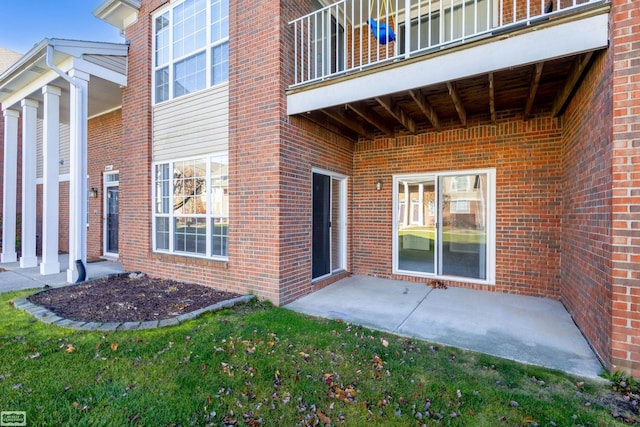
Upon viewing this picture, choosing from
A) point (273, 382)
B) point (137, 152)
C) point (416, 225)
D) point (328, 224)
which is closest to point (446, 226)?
point (416, 225)

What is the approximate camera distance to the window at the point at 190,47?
585cm

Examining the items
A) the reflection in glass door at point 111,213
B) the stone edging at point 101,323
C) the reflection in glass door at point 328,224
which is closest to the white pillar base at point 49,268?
the reflection in glass door at point 111,213

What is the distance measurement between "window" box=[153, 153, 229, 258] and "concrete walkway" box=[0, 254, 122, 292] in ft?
5.87

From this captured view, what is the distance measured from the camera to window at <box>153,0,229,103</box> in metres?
5.85

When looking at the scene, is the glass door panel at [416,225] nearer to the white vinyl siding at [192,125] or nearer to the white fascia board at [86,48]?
the white vinyl siding at [192,125]

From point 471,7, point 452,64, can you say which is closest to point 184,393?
point 452,64

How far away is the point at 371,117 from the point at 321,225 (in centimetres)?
234

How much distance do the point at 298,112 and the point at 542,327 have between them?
477 cm

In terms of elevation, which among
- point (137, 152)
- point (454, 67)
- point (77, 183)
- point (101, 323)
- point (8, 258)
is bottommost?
point (101, 323)

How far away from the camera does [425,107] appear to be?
5.00m

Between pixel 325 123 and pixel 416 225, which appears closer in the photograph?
pixel 325 123

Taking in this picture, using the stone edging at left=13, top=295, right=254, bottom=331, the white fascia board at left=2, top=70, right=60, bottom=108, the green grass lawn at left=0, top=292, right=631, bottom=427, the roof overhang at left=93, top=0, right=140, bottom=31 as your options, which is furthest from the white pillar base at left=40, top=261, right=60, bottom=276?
the roof overhang at left=93, top=0, right=140, bottom=31

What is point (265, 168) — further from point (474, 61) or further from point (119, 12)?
point (119, 12)

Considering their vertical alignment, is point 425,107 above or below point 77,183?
above
